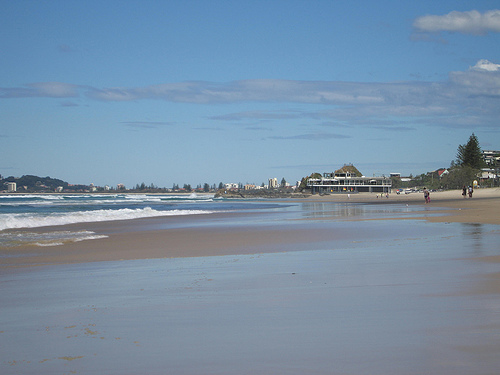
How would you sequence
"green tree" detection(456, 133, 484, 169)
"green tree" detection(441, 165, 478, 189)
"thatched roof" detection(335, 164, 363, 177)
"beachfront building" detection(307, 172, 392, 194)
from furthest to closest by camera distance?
"thatched roof" detection(335, 164, 363, 177), "beachfront building" detection(307, 172, 392, 194), "green tree" detection(456, 133, 484, 169), "green tree" detection(441, 165, 478, 189)

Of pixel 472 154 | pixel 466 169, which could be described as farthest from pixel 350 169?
pixel 466 169

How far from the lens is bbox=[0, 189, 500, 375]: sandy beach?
3.58m

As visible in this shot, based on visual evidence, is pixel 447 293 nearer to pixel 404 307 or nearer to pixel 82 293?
pixel 404 307

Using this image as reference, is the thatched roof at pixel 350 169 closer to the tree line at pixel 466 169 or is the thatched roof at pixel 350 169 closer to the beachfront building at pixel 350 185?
the beachfront building at pixel 350 185

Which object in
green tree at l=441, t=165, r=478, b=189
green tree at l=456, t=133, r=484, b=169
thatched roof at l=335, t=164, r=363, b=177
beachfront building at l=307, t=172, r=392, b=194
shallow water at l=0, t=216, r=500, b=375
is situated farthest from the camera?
thatched roof at l=335, t=164, r=363, b=177

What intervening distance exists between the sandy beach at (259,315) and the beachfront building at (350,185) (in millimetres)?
134515

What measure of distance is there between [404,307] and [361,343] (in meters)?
1.36

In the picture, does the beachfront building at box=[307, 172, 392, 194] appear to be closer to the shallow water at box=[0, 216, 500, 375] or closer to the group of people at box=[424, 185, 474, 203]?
the group of people at box=[424, 185, 474, 203]

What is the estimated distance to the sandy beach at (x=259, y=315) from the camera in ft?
11.7

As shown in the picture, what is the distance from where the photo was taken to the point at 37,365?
11.9ft

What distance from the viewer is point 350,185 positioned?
147000 millimetres

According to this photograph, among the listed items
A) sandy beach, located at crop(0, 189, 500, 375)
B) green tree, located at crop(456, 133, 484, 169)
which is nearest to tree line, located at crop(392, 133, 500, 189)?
green tree, located at crop(456, 133, 484, 169)

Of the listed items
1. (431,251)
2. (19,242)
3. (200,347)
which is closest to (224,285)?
(200,347)

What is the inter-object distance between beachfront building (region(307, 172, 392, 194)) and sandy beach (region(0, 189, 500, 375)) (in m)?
135
